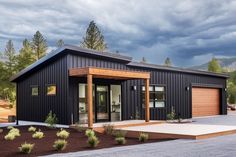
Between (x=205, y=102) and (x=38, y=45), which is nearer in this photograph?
(x=205, y=102)

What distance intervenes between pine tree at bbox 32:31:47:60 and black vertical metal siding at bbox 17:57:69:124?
33823mm

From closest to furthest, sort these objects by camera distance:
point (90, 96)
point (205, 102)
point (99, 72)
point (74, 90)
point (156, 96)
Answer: point (90, 96)
point (99, 72)
point (74, 90)
point (156, 96)
point (205, 102)

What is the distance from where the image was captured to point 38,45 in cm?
5566

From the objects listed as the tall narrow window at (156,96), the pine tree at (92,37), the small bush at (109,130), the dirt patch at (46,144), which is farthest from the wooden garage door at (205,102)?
the pine tree at (92,37)

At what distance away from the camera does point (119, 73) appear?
Result: 17.2 metres

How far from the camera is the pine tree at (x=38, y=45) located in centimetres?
5550

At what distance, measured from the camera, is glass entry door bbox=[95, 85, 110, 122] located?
19.2m

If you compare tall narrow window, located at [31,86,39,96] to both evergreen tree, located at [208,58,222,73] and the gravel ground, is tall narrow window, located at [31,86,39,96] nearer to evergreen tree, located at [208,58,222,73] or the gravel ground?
the gravel ground

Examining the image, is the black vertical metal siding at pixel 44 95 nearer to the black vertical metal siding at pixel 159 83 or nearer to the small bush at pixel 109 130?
the black vertical metal siding at pixel 159 83

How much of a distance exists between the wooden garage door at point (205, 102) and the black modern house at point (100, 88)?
0.08m

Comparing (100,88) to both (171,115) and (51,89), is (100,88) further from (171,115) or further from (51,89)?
(171,115)

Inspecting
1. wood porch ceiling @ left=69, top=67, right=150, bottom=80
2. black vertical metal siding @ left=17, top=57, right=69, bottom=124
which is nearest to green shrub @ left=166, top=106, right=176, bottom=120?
wood porch ceiling @ left=69, top=67, right=150, bottom=80

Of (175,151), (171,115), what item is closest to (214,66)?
(171,115)

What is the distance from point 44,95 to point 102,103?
3363 mm
